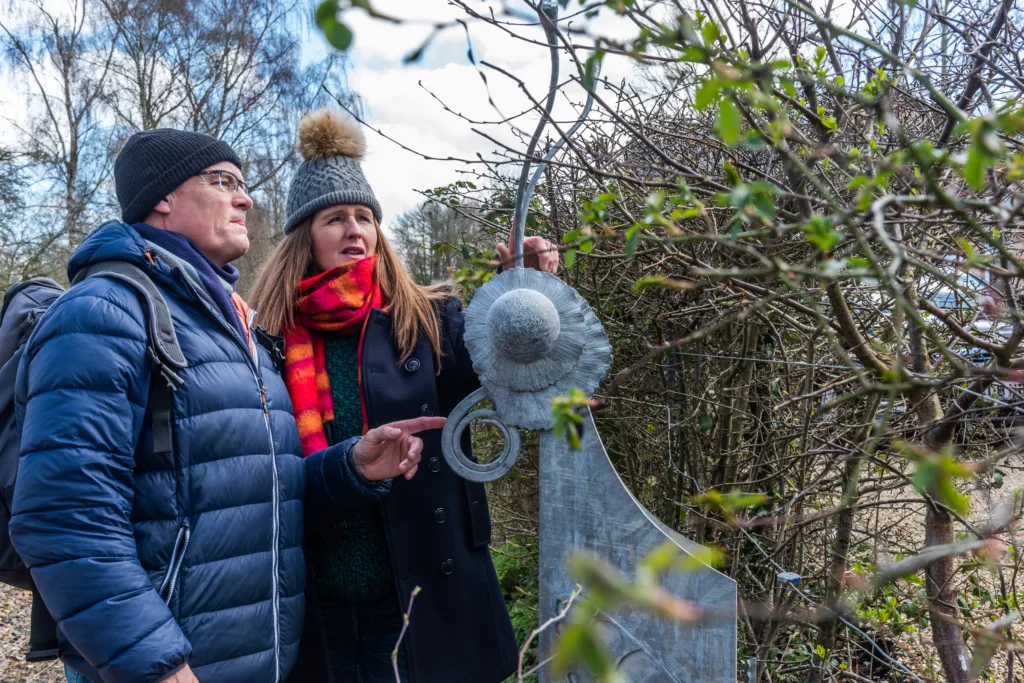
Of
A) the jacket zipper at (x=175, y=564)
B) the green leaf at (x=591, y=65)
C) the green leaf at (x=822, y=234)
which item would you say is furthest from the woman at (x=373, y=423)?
the green leaf at (x=822, y=234)

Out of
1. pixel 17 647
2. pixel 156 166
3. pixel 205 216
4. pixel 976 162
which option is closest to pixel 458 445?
pixel 205 216

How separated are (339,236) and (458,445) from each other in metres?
0.78

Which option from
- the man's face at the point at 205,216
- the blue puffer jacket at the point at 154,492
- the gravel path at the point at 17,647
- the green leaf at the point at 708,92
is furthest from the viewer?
the gravel path at the point at 17,647

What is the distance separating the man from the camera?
5.05 ft

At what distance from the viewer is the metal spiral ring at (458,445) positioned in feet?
5.82

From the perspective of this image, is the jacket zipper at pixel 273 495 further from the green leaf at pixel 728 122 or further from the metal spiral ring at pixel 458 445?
the green leaf at pixel 728 122

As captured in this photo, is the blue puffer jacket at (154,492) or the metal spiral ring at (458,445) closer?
the blue puffer jacket at (154,492)

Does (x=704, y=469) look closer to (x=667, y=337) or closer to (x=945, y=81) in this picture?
(x=667, y=337)

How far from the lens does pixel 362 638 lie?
6.86ft

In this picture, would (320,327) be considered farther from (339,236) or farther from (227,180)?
(227,180)

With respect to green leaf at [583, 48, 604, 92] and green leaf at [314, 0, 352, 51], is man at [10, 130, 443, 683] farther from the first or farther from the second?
green leaf at [314, 0, 352, 51]

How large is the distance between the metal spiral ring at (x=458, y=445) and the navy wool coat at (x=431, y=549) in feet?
1.00

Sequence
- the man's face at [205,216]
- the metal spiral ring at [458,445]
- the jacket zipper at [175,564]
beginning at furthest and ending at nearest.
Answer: the man's face at [205,216]
the metal spiral ring at [458,445]
the jacket zipper at [175,564]

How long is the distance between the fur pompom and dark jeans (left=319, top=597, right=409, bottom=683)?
129 centimetres
